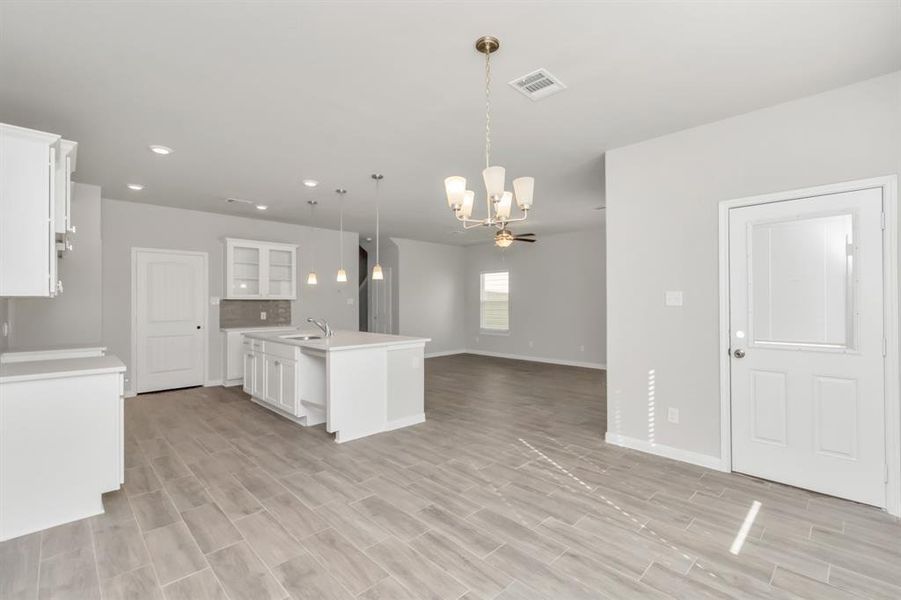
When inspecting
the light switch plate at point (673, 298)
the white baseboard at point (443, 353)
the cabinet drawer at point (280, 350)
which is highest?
the light switch plate at point (673, 298)

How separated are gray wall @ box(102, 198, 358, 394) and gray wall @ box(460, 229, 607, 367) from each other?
3.57m

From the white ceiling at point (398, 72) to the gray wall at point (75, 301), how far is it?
1.09 metres

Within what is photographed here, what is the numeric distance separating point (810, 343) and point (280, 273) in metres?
7.01

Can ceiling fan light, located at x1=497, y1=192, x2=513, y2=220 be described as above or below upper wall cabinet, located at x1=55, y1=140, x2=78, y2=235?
below

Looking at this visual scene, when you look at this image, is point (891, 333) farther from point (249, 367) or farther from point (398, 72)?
point (249, 367)

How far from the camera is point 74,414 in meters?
2.62

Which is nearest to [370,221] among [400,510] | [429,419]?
[429,419]

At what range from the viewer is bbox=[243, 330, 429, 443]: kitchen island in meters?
4.00

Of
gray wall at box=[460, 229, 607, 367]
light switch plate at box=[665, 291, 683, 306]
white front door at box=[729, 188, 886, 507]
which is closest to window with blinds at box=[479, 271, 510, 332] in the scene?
gray wall at box=[460, 229, 607, 367]

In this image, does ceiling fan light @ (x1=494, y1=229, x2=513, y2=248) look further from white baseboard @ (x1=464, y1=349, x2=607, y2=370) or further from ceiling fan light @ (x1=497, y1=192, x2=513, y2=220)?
white baseboard @ (x1=464, y1=349, x2=607, y2=370)

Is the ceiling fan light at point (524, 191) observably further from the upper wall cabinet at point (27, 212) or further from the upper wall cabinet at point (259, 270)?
the upper wall cabinet at point (259, 270)

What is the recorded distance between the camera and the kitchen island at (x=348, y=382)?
158 inches

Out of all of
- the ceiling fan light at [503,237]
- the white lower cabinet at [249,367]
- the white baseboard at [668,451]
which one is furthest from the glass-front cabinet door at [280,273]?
the white baseboard at [668,451]

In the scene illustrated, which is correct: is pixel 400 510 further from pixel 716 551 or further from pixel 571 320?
pixel 571 320
